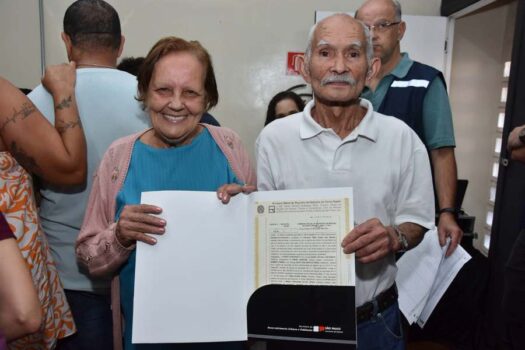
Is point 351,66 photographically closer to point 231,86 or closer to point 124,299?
point 124,299

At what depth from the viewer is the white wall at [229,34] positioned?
13.8 ft

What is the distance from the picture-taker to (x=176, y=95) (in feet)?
4.29

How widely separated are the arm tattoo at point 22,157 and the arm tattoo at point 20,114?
0.06 meters

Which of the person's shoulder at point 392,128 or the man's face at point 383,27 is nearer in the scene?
the person's shoulder at point 392,128

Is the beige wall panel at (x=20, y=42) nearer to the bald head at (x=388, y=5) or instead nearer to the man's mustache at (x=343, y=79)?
the bald head at (x=388, y=5)

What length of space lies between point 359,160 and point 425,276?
1.58 feet

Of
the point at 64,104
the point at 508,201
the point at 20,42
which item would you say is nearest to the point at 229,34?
the point at 20,42

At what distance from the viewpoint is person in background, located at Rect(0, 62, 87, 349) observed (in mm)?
1311

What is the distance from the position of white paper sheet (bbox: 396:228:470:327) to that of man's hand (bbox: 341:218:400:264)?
0.40 metres

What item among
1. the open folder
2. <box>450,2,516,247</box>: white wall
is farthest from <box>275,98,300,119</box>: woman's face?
the open folder

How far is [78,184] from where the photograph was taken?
1.54 m

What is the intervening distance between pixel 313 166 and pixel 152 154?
18.5 inches

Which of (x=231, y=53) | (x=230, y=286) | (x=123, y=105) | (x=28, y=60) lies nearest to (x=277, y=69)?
(x=231, y=53)

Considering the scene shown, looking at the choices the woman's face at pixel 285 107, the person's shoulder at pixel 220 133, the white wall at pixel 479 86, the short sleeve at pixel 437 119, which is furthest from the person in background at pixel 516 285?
the white wall at pixel 479 86
